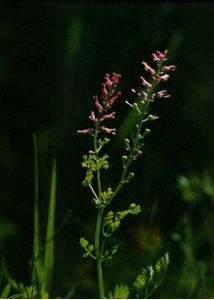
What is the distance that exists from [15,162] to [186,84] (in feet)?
2.41

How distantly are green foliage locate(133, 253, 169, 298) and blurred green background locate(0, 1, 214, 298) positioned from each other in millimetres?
743

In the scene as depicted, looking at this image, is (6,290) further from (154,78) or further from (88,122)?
(88,122)

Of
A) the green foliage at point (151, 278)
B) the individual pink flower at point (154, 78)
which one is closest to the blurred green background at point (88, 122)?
the green foliage at point (151, 278)

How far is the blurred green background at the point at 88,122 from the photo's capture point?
2.26 metres

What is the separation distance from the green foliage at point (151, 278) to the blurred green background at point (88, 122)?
2.44 feet

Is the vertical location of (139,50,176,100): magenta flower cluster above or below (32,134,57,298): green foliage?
above

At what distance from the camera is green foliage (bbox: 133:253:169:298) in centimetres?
141

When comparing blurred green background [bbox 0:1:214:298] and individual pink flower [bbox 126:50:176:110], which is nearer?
individual pink flower [bbox 126:50:176:110]

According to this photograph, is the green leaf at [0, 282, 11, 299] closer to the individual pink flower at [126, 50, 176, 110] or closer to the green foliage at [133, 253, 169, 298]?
the green foliage at [133, 253, 169, 298]

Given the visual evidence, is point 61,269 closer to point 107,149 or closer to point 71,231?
point 71,231

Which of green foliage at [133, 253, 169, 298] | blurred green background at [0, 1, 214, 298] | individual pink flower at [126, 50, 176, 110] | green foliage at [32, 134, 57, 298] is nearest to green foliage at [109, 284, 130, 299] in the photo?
green foliage at [133, 253, 169, 298]

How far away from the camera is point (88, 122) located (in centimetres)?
240

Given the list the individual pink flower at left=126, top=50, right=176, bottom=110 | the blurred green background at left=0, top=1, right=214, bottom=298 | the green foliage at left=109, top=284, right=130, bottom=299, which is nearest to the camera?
the individual pink flower at left=126, top=50, right=176, bottom=110

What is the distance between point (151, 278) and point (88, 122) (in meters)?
1.07
